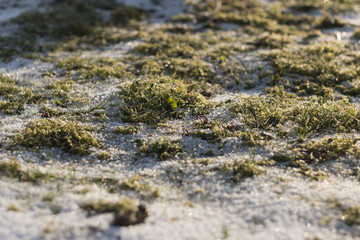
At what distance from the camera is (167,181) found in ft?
14.8

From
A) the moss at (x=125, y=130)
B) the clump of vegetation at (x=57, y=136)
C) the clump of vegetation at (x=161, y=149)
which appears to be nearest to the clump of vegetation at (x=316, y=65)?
the clump of vegetation at (x=161, y=149)

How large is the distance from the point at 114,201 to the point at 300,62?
20.9 feet

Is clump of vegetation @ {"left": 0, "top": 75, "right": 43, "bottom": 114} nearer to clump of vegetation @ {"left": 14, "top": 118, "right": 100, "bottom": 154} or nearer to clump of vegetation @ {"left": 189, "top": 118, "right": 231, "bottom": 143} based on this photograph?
clump of vegetation @ {"left": 14, "top": 118, "right": 100, "bottom": 154}

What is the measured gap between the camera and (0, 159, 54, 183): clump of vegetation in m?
4.29

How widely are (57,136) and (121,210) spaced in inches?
81.0

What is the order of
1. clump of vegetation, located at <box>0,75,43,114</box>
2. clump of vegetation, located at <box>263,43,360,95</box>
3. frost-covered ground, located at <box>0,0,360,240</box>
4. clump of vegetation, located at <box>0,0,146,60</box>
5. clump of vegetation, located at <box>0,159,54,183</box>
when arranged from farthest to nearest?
clump of vegetation, located at <box>0,0,146,60</box> → clump of vegetation, located at <box>263,43,360,95</box> → clump of vegetation, located at <box>0,75,43,114</box> → clump of vegetation, located at <box>0,159,54,183</box> → frost-covered ground, located at <box>0,0,360,240</box>

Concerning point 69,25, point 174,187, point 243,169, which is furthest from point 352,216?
point 69,25

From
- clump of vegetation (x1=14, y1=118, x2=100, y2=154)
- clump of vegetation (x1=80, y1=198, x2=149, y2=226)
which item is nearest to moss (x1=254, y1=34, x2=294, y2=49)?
clump of vegetation (x1=14, y1=118, x2=100, y2=154)

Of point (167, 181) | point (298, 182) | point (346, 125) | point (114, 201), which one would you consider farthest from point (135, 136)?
point (346, 125)

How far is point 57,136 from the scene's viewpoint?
17.0ft

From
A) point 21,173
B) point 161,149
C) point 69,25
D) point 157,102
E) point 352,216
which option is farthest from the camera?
point 69,25

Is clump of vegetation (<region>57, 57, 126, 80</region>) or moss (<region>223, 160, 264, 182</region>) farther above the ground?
clump of vegetation (<region>57, 57, 126, 80</region>)

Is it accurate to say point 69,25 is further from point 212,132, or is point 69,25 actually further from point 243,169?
point 243,169

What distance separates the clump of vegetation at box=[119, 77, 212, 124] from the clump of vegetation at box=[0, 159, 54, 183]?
195cm
